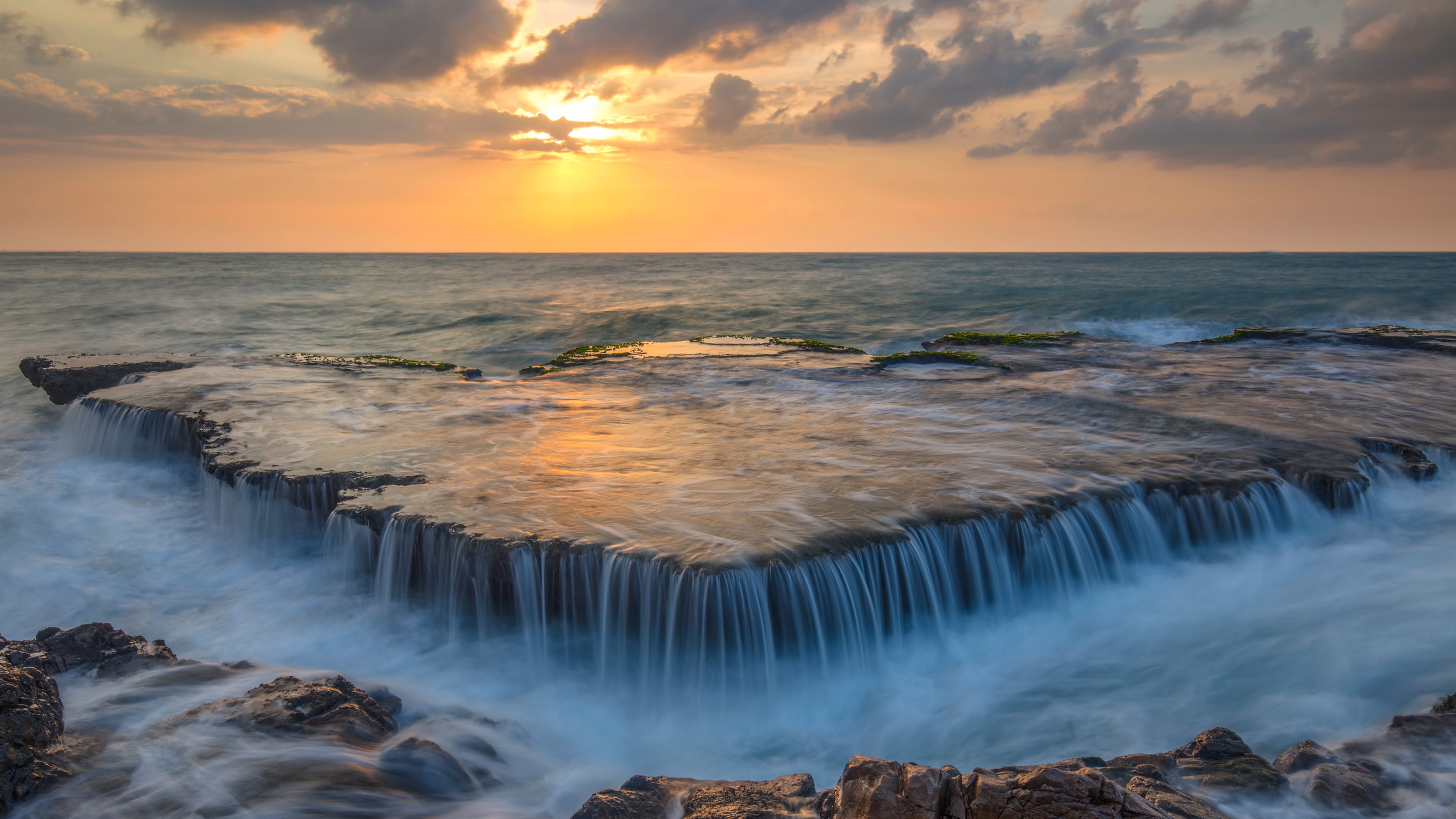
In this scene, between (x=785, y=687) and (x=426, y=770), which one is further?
(x=785, y=687)

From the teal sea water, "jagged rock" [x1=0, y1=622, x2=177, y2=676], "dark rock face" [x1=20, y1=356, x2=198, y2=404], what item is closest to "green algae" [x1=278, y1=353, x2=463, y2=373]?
"dark rock face" [x1=20, y1=356, x2=198, y2=404]

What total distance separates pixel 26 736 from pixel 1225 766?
19.0 ft

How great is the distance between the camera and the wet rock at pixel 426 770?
4254 mm

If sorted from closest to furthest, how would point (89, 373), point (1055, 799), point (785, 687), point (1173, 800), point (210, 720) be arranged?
1. point (1055, 799)
2. point (1173, 800)
3. point (210, 720)
4. point (785, 687)
5. point (89, 373)

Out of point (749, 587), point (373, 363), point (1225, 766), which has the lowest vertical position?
point (1225, 766)

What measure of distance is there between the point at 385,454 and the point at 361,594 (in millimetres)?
1698

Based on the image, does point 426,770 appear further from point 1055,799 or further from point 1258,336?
point 1258,336

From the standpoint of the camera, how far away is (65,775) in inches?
154

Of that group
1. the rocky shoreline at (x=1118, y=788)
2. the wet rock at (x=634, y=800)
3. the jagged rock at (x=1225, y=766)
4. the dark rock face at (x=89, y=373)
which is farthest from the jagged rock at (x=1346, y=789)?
the dark rock face at (x=89, y=373)

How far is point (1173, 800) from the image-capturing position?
11.6 feet

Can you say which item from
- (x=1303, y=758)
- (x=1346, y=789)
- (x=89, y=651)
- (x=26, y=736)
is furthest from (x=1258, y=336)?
(x=26, y=736)

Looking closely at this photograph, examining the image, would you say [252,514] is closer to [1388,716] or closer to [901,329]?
[1388,716]

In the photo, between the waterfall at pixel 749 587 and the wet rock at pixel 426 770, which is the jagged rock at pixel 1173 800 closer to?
the waterfall at pixel 749 587

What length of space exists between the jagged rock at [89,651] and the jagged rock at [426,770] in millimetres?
2020
